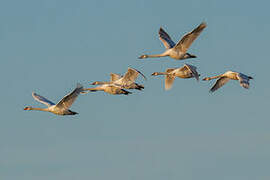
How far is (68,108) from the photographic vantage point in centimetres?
5691

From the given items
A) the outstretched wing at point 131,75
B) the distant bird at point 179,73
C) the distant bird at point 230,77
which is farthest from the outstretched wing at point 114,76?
the distant bird at point 230,77

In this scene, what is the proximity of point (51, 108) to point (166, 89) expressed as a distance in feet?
39.4

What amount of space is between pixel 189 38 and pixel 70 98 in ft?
30.7

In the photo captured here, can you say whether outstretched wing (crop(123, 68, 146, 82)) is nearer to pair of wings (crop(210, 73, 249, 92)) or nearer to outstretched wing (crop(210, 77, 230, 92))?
A: pair of wings (crop(210, 73, 249, 92))

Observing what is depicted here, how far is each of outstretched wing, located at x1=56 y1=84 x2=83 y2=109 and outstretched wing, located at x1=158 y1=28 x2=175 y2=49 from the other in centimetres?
1124

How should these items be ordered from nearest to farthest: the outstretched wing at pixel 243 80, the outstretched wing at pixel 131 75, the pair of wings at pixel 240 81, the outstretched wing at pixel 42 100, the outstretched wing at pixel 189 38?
the outstretched wing at pixel 189 38
the outstretched wing at pixel 243 80
the outstretched wing at pixel 131 75
the pair of wings at pixel 240 81
the outstretched wing at pixel 42 100

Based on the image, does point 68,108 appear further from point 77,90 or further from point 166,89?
point 166,89

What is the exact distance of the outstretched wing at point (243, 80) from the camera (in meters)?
58.4

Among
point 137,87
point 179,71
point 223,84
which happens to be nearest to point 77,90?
point 137,87

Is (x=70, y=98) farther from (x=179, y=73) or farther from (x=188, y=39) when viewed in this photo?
(x=179, y=73)

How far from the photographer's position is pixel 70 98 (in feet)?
183

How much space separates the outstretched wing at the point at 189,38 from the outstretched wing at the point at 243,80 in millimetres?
Answer: 4574

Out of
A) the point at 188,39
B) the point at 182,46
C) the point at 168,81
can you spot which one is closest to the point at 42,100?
the point at 168,81

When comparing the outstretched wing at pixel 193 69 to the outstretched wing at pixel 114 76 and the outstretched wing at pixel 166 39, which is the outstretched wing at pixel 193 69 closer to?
the outstretched wing at pixel 166 39
